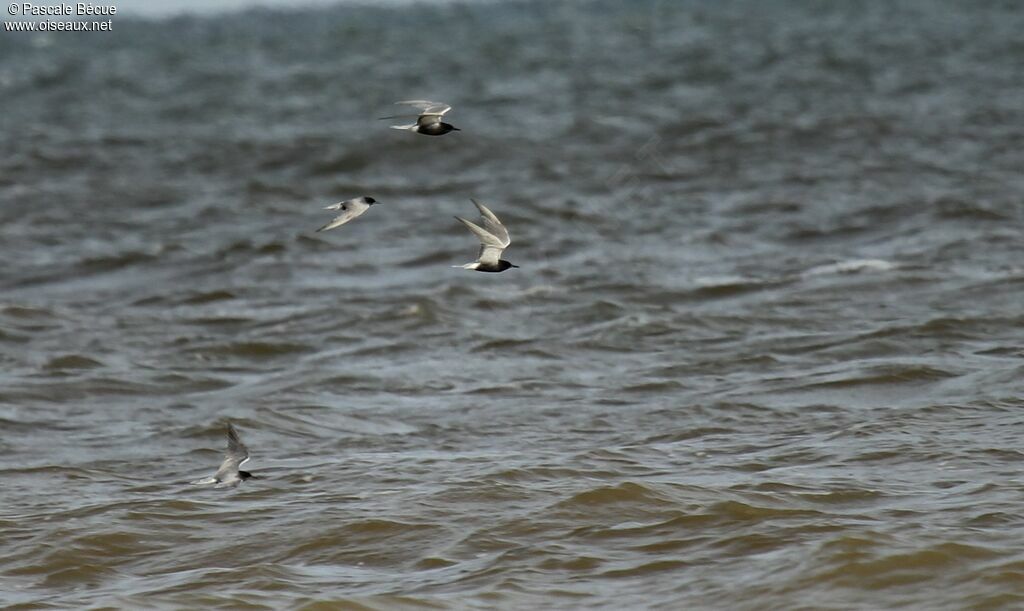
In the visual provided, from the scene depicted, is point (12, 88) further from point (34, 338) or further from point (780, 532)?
point (780, 532)

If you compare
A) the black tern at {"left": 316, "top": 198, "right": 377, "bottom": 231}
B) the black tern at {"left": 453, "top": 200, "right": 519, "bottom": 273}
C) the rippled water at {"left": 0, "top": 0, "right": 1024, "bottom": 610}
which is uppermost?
the black tern at {"left": 316, "top": 198, "right": 377, "bottom": 231}

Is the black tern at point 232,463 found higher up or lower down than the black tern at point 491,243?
lower down

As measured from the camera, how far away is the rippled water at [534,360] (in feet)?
18.5

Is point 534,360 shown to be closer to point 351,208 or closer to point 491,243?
point 491,243

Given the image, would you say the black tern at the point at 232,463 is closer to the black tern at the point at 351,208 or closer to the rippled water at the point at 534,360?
the rippled water at the point at 534,360

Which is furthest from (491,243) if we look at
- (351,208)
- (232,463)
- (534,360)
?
(534,360)

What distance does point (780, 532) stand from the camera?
5.75 meters

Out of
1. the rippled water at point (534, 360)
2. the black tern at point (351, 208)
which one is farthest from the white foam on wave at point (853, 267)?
the black tern at point (351, 208)

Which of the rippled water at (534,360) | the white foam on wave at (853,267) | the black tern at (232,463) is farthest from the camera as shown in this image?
the white foam on wave at (853,267)

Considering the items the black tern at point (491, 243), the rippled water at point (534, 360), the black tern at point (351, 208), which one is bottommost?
the rippled water at point (534, 360)

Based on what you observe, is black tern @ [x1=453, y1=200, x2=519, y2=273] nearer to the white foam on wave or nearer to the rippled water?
the rippled water

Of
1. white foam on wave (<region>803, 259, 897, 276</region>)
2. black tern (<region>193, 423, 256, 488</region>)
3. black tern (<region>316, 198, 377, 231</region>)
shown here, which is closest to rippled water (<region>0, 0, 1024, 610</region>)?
white foam on wave (<region>803, 259, 897, 276</region>)

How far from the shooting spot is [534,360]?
8.91 m

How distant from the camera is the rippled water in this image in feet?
18.5
